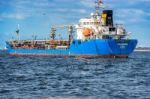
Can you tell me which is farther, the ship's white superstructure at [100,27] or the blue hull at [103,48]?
the ship's white superstructure at [100,27]

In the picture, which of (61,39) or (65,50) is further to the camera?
(61,39)

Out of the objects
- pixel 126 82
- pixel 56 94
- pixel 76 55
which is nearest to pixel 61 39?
pixel 76 55

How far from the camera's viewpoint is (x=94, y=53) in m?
117

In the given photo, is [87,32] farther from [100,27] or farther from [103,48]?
[103,48]

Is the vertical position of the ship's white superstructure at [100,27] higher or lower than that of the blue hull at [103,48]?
higher

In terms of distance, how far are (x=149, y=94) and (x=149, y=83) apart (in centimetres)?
895

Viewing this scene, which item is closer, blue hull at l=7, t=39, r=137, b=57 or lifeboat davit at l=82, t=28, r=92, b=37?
blue hull at l=7, t=39, r=137, b=57

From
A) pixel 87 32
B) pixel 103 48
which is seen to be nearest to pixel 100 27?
pixel 87 32

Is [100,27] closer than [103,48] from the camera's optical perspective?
No

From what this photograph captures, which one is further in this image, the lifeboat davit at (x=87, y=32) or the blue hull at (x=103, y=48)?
the lifeboat davit at (x=87, y=32)

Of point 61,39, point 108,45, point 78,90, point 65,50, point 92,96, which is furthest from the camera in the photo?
point 61,39

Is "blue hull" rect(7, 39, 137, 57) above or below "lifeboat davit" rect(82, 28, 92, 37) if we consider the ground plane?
below

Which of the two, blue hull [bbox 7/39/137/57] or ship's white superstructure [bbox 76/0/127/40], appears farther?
ship's white superstructure [bbox 76/0/127/40]

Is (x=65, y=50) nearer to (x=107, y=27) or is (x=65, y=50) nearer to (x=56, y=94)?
(x=107, y=27)
